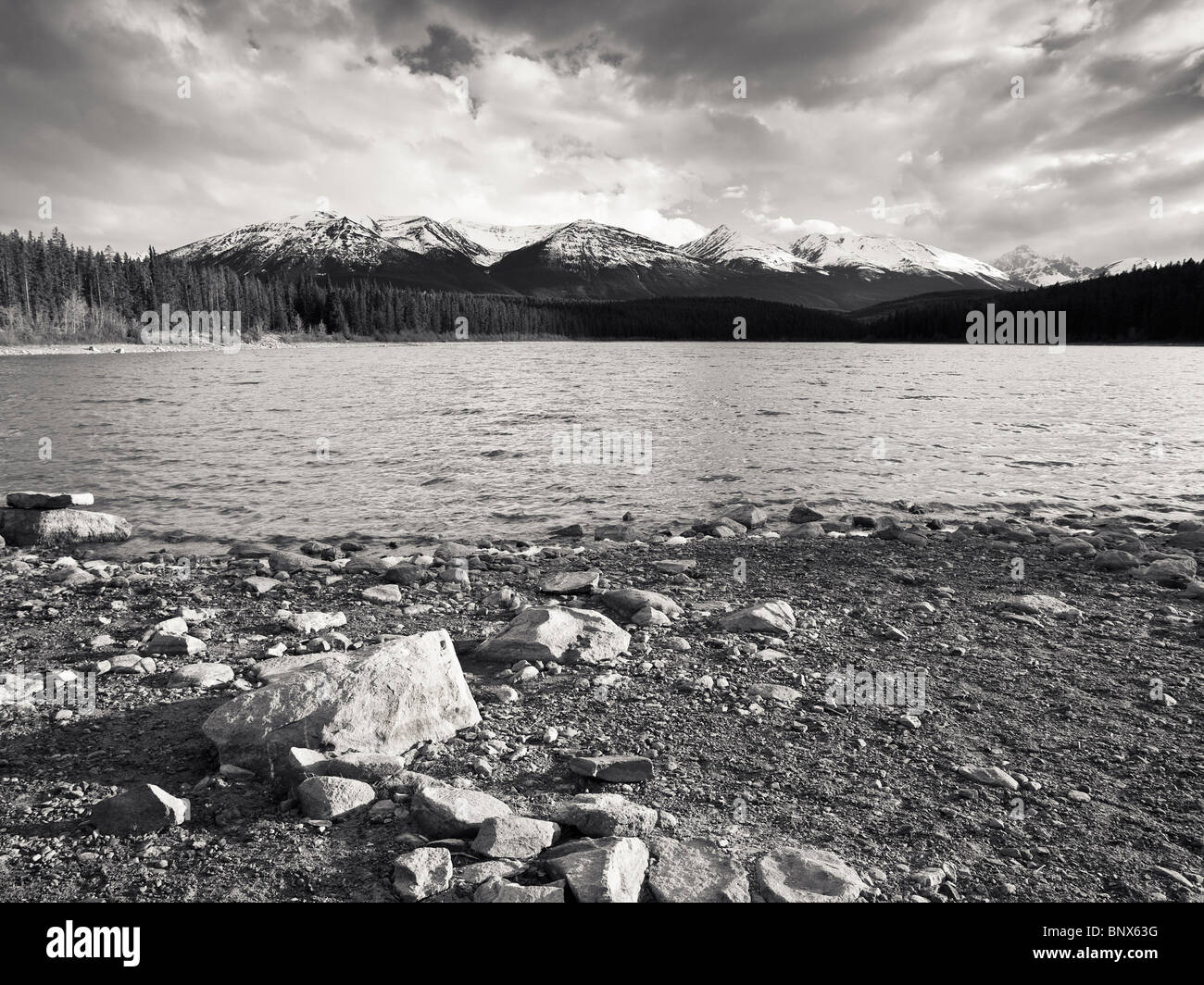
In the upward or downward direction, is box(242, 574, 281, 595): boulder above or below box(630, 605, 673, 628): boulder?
above

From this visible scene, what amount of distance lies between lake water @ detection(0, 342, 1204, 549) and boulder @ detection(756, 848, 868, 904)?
1106 cm

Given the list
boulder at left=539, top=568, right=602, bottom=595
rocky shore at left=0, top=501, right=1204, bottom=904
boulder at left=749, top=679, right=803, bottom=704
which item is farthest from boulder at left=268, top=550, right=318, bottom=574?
boulder at left=749, top=679, right=803, bottom=704

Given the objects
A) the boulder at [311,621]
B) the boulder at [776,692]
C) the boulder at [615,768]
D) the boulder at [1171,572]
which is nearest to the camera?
the boulder at [615,768]

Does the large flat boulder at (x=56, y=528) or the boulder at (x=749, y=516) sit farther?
the boulder at (x=749, y=516)

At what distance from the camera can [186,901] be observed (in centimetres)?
395

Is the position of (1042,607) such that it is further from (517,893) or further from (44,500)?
(44,500)

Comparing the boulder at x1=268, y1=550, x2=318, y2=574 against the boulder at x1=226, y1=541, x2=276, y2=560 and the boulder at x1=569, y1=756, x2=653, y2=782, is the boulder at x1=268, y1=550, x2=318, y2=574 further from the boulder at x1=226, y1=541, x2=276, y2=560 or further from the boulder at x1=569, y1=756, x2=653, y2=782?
the boulder at x1=569, y1=756, x2=653, y2=782

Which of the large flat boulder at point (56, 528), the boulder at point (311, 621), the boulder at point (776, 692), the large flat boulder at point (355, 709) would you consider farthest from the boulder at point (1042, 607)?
the large flat boulder at point (56, 528)

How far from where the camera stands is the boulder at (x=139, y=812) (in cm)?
457

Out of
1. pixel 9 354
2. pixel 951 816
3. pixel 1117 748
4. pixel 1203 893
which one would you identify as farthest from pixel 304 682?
pixel 9 354

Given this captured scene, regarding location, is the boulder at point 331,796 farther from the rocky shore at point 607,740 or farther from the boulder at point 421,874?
the boulder at point 421,874

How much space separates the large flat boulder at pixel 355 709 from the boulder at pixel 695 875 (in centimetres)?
235

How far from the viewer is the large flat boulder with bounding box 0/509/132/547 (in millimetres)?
13953
